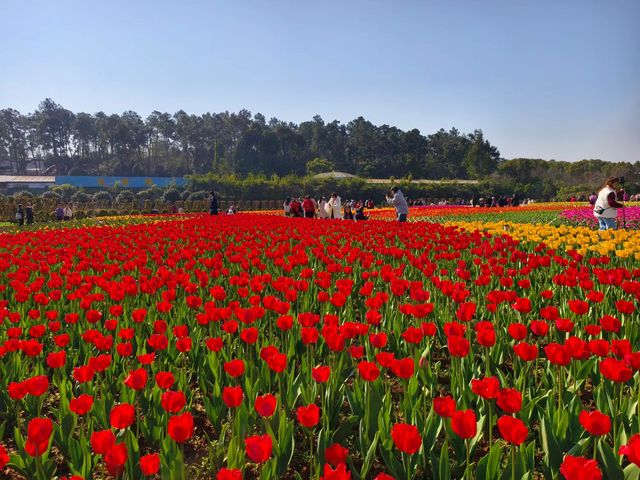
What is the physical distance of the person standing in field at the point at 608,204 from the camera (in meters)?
10.3

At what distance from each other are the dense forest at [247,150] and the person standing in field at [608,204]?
2586 inches

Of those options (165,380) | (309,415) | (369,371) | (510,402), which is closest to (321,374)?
(369,371)

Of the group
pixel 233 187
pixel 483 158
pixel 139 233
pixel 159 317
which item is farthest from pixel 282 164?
pixel 159 317

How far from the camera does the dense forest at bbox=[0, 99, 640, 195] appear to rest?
280ft

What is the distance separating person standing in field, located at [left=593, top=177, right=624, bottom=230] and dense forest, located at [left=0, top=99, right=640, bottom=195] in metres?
65.7

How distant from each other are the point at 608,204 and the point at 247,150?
8191 cm

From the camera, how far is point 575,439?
2.56m

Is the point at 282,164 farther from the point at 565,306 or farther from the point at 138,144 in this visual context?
the point at 565,306

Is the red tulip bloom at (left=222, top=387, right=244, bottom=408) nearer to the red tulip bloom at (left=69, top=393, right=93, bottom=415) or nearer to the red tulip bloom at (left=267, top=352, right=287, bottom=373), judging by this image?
the red tulip bloom at (left=267, top=352, right=287, bottom=373)

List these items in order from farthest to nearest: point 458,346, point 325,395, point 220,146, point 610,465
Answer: point 220,146 → point 325,395 → point 458,346 → point 610,465

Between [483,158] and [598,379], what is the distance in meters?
90.7

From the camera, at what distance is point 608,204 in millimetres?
10445

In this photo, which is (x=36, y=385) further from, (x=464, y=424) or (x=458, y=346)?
(x=458, y=346)

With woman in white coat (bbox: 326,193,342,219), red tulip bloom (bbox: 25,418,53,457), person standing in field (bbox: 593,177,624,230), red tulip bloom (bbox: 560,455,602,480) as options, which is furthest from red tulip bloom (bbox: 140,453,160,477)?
woman in white coat (bbox: 326,193,342,219)
